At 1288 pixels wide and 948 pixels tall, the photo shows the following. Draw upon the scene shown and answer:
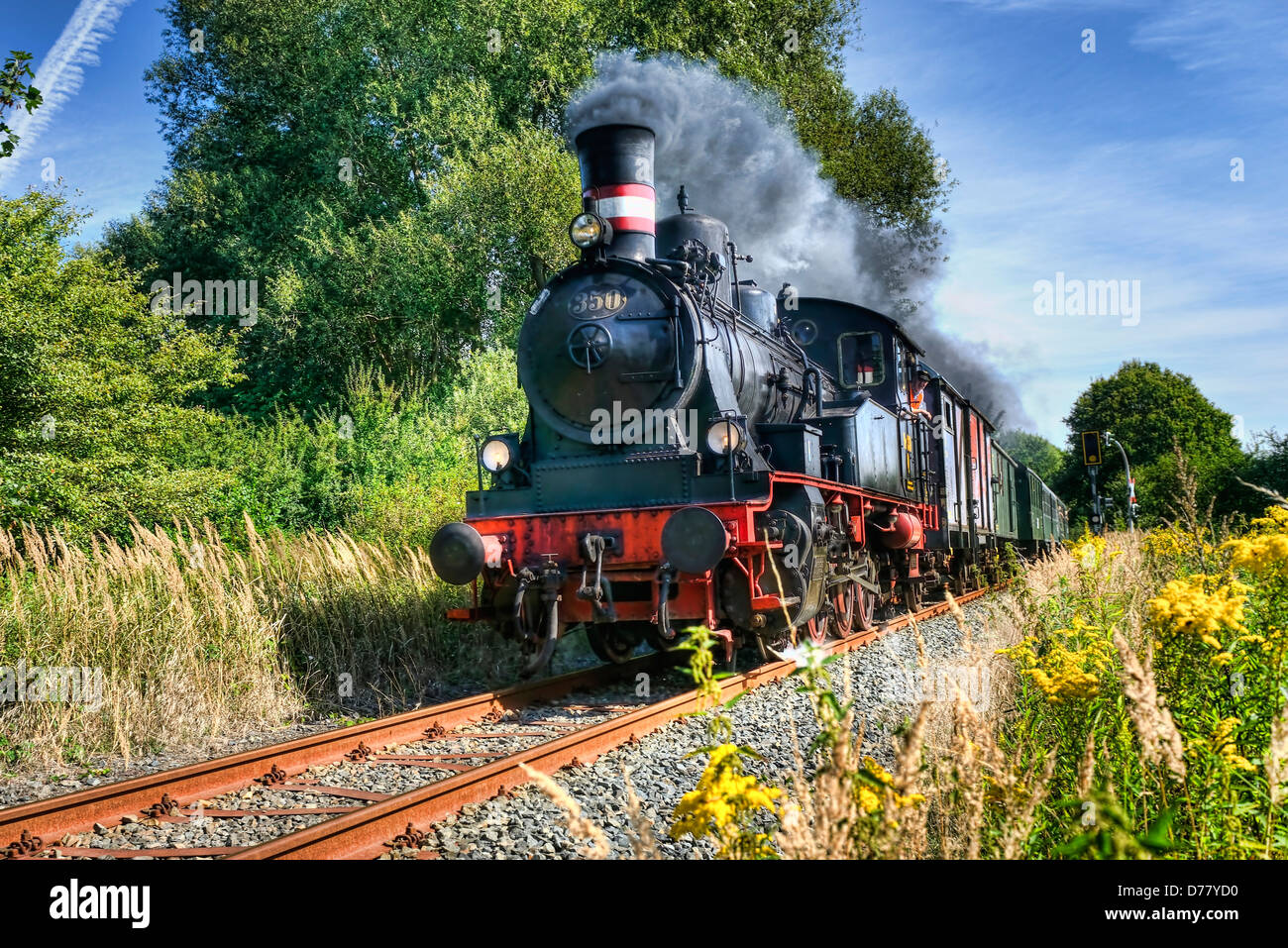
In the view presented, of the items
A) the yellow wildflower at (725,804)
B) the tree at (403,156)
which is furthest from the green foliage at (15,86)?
the tree at (403,156)

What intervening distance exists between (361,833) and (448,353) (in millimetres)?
20173

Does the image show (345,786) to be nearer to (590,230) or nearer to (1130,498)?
(590,230)

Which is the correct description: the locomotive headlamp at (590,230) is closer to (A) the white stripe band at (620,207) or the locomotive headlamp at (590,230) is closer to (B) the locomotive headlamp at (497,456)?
(A) the white stripe band at (620,207)

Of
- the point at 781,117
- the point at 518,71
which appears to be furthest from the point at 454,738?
the point at 518,71

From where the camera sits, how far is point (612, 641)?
27.6 feet

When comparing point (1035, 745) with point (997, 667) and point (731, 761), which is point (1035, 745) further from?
point (731, 761)

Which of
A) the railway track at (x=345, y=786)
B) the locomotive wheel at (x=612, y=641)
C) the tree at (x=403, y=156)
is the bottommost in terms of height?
the railway track at (x=345, y=786)

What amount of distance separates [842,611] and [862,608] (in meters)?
0.74

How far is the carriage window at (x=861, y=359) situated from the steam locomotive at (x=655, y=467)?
1259mm

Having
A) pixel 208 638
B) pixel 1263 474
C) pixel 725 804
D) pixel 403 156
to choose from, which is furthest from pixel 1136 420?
pixel 725 804

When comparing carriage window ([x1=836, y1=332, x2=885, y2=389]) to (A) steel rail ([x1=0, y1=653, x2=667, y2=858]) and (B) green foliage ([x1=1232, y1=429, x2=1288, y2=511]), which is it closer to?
(A) steel rail ([x1=0, y1=653, x2=667, y2=858])

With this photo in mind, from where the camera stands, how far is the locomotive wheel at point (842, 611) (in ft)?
29.1
